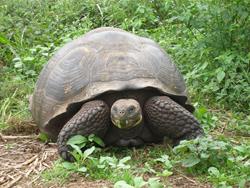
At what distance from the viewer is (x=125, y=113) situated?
12.4 feet

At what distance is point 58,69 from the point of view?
13.9ft

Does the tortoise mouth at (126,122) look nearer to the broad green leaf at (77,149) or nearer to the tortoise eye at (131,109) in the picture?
the tortoise eye at (131,109)

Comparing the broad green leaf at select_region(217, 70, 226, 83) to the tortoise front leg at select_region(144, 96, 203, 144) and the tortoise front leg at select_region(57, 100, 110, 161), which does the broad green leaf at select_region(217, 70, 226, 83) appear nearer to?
the tortoise front leg at select_region(144, 96, 203, 144)

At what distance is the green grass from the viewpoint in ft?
11.7

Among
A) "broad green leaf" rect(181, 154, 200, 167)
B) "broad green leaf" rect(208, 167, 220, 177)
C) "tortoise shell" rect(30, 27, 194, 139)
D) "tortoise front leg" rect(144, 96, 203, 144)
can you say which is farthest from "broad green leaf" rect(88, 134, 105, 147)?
"broad green leaf" rect(208, 167, 220, 177)

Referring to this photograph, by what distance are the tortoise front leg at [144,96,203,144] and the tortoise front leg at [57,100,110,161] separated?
13.6 inches

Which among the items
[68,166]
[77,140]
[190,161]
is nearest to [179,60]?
[77,140]

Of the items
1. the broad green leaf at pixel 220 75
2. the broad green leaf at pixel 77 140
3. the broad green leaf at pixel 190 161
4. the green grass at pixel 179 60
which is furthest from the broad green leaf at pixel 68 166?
the broad green leaf at pixel 220 75

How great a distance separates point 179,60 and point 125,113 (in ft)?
8.65

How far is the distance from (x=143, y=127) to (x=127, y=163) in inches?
17.3

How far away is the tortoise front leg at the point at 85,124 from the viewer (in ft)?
12.6

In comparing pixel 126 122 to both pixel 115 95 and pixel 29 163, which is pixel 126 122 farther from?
pixel 29 163

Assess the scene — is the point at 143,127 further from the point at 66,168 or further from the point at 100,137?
the point at 66,168

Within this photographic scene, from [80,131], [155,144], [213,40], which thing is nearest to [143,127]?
[155,144]
